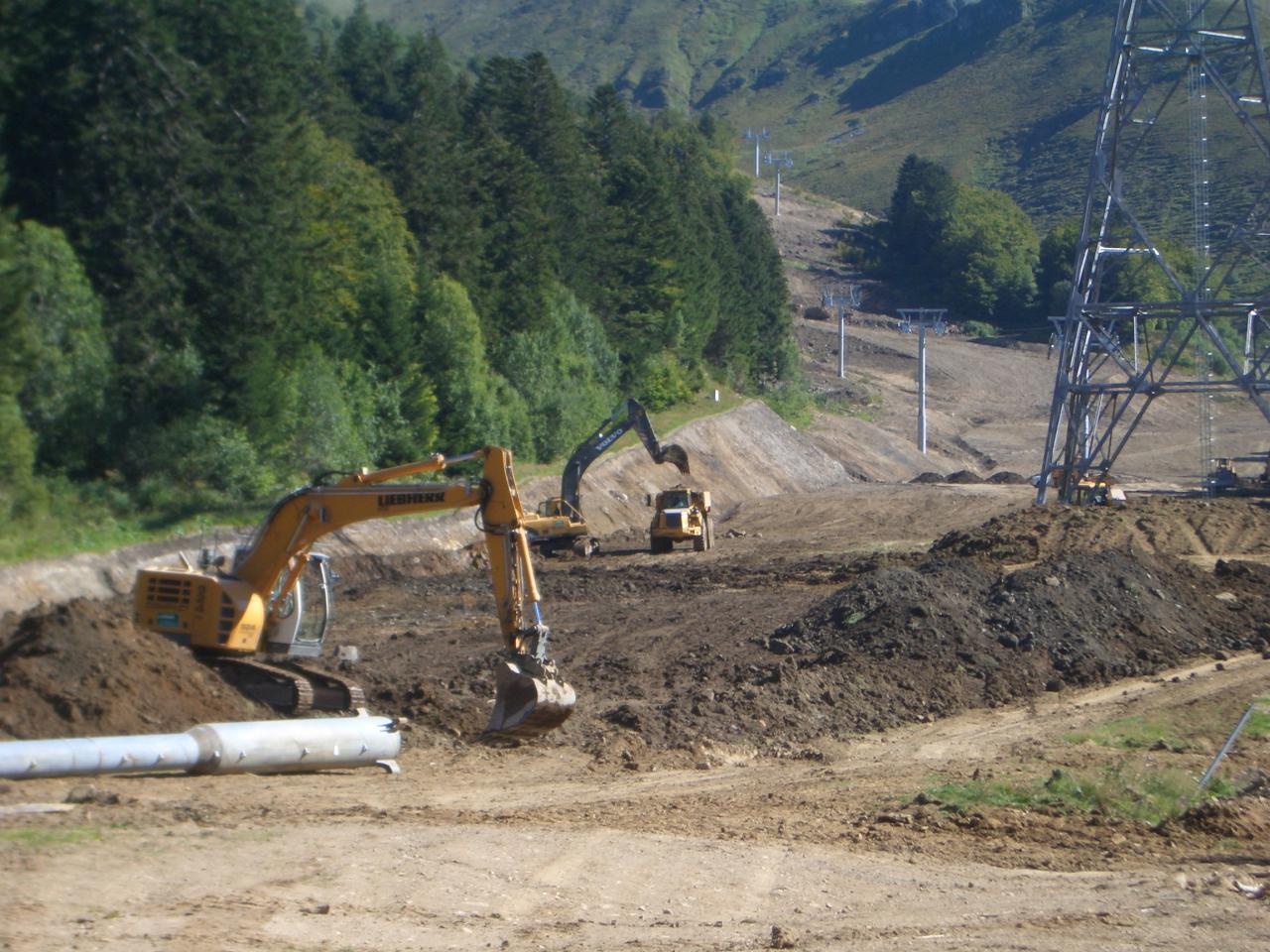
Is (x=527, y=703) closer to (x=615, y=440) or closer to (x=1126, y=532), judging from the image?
(x=615, y=440)

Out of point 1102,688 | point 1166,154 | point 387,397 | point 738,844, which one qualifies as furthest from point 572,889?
point 1166,154

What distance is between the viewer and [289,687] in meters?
16.9

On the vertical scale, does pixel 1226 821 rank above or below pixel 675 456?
below

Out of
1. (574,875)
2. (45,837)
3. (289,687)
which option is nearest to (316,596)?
(289,687)

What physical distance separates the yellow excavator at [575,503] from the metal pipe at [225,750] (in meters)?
20.8

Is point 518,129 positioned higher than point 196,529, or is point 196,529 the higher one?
point 518,129

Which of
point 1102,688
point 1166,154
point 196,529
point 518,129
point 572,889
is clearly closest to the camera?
point 572,889

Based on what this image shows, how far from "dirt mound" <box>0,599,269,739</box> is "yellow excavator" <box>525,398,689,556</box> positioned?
20.6m

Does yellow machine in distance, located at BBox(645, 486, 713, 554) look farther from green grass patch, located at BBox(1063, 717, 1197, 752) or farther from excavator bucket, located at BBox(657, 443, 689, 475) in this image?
green grass patch, located at BBox(1063, 717, 1197, 752)

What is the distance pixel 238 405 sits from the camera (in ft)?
121

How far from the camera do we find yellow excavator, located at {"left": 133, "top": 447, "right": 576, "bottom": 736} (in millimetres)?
14906

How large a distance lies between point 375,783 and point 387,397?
96.1 feet

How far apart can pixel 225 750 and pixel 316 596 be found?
3.80 m

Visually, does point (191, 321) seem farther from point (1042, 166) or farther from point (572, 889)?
point (1042, 166)
